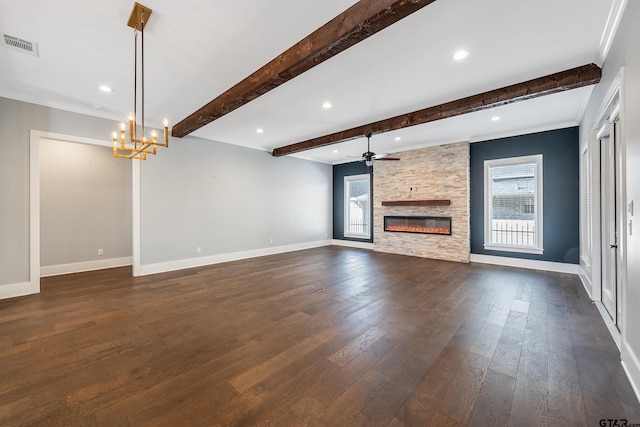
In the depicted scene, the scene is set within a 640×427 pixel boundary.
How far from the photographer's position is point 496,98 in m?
3.96

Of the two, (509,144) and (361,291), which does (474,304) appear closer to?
(361,291)

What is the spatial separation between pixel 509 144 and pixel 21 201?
953 cm

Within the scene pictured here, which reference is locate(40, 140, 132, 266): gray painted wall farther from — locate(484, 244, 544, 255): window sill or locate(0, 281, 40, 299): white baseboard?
locate(484, 244, 544, 255): window sill

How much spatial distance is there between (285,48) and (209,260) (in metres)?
5.19

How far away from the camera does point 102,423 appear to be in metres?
1.64

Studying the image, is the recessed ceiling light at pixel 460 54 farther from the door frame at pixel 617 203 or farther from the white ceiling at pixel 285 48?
the door frame at pixel 617 203

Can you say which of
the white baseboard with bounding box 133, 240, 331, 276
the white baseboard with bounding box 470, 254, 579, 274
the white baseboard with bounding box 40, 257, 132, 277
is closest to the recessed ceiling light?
the white baseboard with bounding box 470, 254, 579, 274

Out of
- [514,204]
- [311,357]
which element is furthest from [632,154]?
[514,204]

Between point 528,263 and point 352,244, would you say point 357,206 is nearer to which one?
point 352,244

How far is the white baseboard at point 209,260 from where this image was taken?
5.45 m

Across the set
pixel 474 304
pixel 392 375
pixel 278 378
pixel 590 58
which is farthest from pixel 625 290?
pixel 278 378

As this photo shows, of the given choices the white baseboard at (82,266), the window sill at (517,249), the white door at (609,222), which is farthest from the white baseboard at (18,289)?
the window sill at (517,249)

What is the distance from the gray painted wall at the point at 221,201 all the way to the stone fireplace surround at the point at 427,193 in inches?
94.6

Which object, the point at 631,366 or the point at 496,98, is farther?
the point at 496,98
